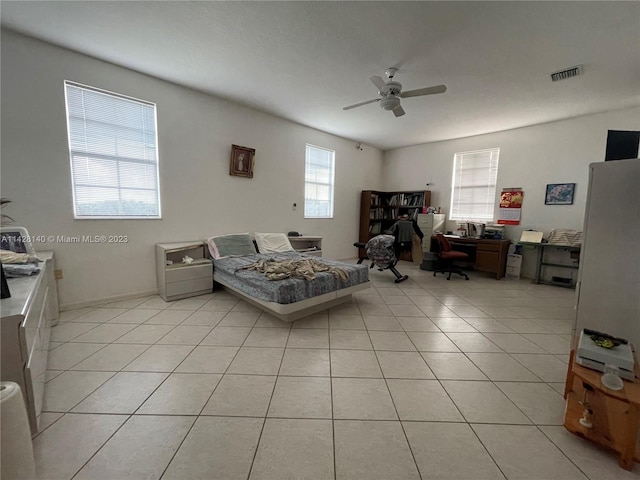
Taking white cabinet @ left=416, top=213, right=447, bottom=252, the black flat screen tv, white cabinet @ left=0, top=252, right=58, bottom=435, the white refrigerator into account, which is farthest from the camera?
white cabinet @ left=416, top=213, right=447, bottom=252

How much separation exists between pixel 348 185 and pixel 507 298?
4058mm

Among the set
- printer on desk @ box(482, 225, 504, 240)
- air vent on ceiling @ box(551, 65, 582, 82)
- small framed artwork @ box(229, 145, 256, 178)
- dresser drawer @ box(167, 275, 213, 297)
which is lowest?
dresser drawer @ box(167, 275, 213, 297)

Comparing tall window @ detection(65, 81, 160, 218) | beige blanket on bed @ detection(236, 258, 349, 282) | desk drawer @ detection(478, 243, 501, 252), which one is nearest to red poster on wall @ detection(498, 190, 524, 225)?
desk drawer @ detection(478, 243, 501, 252)

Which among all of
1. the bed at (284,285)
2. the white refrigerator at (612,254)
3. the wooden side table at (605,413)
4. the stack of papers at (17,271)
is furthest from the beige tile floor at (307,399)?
the stack of papers at (17,271)

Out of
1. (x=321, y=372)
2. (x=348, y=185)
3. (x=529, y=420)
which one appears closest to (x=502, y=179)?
(x=348, y=185)

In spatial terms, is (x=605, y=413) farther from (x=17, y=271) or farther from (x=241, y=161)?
(x=241, y=161)

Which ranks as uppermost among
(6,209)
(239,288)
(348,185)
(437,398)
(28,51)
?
(28,51)

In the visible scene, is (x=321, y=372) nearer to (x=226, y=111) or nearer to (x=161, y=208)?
(x=161, y=208)

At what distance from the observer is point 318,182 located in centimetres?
579

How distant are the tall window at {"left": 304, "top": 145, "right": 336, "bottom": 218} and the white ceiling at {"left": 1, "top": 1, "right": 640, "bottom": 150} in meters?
1.66

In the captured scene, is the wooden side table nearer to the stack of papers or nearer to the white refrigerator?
the white refrigerator

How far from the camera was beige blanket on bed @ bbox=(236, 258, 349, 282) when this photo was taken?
281 cm

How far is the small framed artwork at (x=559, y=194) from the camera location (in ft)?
14.8

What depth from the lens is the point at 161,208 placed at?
360 cm
